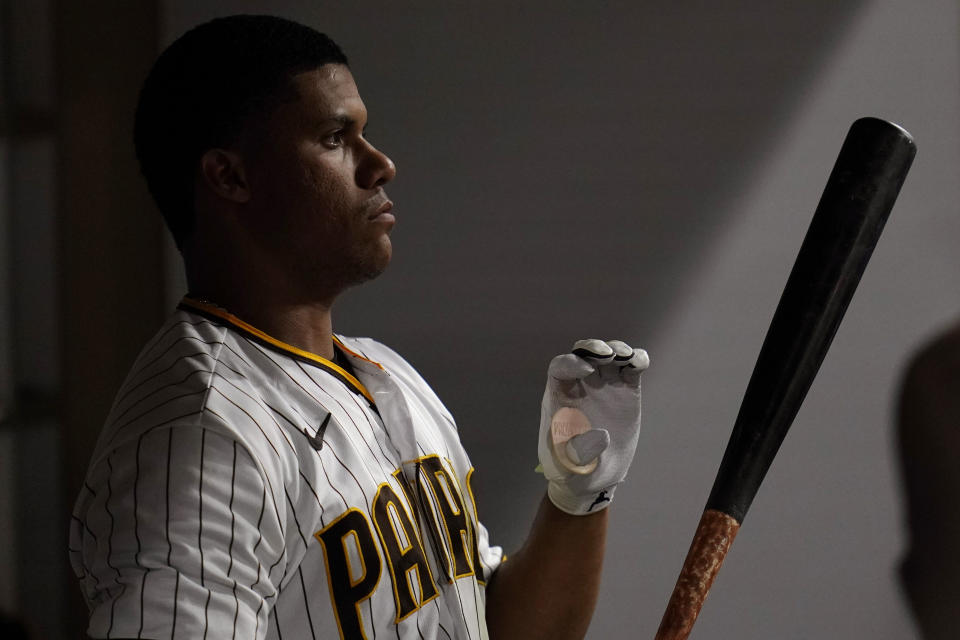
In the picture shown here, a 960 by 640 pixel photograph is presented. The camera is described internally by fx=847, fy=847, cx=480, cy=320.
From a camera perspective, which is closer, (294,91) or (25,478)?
(294,91)

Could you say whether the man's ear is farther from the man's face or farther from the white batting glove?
the white batting glove

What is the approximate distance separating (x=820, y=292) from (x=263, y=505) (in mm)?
591

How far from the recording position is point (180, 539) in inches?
25.7

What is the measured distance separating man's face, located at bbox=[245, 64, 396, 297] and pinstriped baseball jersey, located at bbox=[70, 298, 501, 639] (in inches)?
3.6

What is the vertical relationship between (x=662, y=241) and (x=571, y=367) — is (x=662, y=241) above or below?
above

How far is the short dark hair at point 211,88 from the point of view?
878 millimetres

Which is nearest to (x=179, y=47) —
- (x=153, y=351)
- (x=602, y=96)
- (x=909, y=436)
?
(x=153, y=351)

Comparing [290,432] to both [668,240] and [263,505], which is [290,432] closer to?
[263,505]

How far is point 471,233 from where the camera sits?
1428 millimetres

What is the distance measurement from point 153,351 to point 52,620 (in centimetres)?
70

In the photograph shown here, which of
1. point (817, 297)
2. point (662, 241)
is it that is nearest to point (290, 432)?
point (817, 297)

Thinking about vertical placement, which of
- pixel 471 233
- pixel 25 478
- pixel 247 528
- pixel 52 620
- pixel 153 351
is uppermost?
pixel 471 233

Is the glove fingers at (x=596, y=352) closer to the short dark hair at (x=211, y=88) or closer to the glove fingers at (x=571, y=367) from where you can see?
the glove fingers at (x=571, y=367)

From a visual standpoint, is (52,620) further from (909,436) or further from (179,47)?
(909,436)
